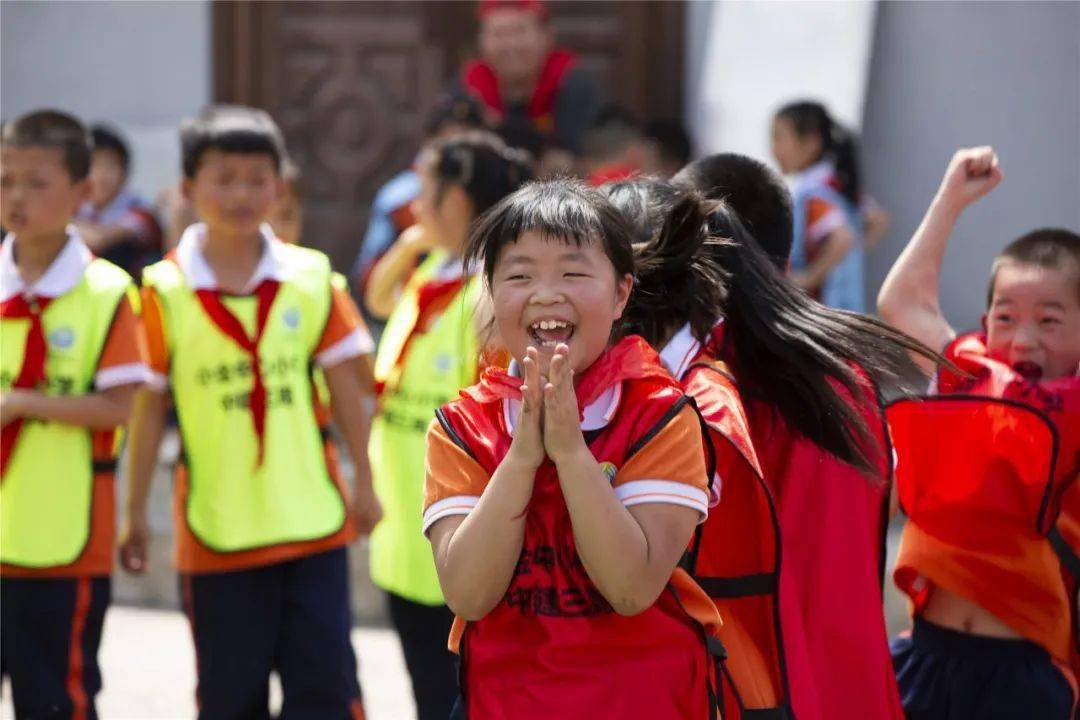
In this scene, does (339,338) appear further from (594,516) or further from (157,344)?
(594,516)

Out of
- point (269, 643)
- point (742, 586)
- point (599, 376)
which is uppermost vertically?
point (599, 376)

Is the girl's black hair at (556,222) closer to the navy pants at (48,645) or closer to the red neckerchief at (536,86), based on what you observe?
the navy pants at (48,645)

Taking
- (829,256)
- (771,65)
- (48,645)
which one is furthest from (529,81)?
(48,645)

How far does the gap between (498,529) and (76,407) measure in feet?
6.84

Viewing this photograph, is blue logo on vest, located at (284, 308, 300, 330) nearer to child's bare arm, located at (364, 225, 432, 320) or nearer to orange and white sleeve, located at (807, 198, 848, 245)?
child's bare arm, located at (364, 225, 432, 320)

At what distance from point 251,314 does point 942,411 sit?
1788mm

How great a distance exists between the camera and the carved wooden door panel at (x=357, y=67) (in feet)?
27.6

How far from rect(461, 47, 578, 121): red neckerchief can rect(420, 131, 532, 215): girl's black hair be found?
88.8 inches

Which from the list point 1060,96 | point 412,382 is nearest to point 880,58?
point 1060,96

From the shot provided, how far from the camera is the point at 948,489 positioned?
3.23m

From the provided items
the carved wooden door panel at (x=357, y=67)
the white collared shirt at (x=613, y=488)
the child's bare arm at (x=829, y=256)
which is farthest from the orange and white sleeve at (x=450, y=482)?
the carved wooden door panel at (x=357, y=67)

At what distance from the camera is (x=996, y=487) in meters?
3.18

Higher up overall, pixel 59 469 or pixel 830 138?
pixel 830 138

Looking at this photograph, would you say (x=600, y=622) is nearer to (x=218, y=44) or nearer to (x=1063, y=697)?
(x=1063, y=697)
